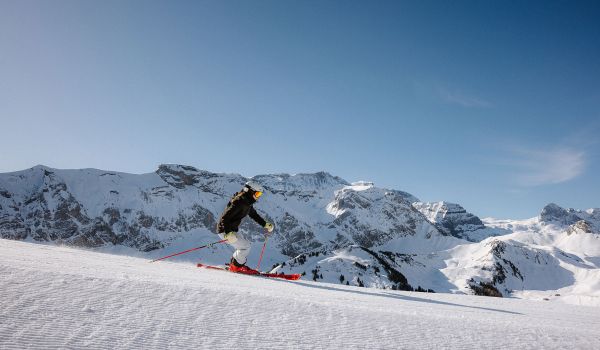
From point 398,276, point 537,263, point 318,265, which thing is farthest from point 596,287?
point 318,265

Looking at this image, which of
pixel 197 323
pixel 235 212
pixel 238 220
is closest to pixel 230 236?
pixel 238 220

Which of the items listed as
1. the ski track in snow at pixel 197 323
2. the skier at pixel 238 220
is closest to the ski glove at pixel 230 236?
the skier at pixel 238 220

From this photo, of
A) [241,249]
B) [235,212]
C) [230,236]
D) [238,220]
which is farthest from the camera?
[241,249]

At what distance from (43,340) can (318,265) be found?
121838 millimetres

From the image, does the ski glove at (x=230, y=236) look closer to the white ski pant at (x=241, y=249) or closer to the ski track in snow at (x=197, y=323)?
the white ski pant at (x=241, y=249)

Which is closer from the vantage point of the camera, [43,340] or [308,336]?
[43,340]

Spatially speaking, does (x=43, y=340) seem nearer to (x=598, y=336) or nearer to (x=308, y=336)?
(x=308, y=336)

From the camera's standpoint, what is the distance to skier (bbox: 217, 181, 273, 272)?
9.87 m

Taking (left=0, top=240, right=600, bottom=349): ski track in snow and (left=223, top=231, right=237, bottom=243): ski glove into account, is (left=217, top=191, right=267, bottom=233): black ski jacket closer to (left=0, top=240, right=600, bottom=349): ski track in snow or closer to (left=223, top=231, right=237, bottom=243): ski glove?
(left=223, top=231, right=237, bottom=243): ski glove

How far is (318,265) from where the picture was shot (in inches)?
4739

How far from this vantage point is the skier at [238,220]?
9867 mm

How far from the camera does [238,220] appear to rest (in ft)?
33.6

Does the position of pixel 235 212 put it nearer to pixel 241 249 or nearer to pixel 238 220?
pixel 238 220

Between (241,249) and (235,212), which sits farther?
(241,249)
